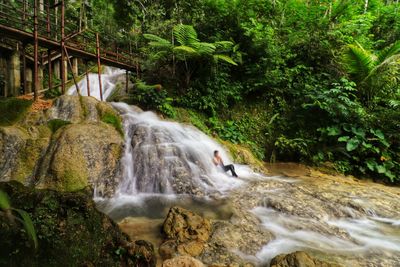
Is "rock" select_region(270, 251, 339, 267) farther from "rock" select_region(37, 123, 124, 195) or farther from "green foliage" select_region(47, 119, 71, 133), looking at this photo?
"green foliage" select_region(47, 119, 71, 133)

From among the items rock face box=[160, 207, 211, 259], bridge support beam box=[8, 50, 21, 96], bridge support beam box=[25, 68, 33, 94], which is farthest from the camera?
bridge support beam box=[25, 68, 33, 94]

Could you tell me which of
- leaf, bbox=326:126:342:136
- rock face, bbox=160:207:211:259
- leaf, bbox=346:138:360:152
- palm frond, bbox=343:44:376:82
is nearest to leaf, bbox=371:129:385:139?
leaf, bbox=346:138:360:152

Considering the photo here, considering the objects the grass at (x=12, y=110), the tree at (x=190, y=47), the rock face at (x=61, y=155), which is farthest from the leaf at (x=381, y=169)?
the grass at (x=12, y=110)

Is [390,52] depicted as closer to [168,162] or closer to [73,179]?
[168,162]

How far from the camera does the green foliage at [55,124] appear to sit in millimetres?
6367

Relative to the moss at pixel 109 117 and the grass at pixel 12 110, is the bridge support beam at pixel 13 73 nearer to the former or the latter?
the grass at pixel 12 110

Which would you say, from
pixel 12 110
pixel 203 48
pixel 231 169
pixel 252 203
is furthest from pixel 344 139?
pixel 12 110

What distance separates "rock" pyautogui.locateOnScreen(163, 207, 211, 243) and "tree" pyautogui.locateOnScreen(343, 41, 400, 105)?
26.9ft

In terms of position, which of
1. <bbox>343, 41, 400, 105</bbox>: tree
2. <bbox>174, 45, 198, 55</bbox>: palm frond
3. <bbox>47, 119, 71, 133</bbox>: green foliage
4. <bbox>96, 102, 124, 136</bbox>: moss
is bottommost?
<bbox>47, 119, 71, 133</bbox>: green foliage

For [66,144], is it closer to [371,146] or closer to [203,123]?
[203,123]

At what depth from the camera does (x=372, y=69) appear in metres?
8.73

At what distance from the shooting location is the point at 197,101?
9.81 meters

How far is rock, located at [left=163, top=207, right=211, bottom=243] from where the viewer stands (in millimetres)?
3477

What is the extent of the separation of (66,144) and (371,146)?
8.38 metres
